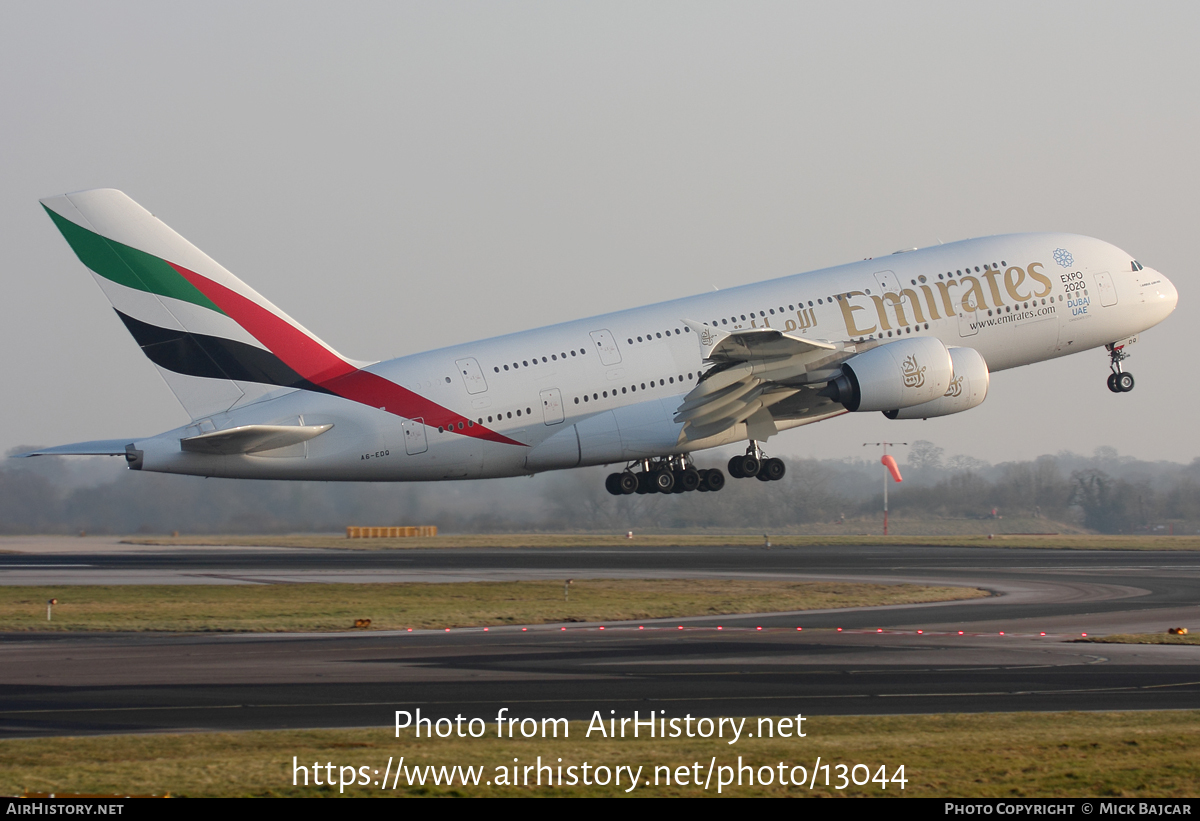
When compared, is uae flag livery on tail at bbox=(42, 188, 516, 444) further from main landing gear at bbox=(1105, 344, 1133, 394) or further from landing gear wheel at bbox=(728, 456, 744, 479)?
main landing gear at bbox=(1105, 344, 1133, 394)

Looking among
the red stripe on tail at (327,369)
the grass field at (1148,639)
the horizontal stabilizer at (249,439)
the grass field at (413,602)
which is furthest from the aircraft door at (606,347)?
the grass field at (1148,639)

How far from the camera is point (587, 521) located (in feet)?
260

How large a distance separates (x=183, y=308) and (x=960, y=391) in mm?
25357

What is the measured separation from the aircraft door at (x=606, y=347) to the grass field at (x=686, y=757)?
25.1 metres

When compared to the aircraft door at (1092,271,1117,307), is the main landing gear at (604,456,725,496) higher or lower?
lower

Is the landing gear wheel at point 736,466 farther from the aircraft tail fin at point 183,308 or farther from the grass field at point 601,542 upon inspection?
the grass field at point 601,542

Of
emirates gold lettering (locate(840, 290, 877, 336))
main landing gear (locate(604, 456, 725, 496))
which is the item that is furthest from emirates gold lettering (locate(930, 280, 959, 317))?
main landing gear (locate(604, 456, 725, 496))

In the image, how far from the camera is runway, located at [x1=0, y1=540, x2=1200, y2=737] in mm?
19109

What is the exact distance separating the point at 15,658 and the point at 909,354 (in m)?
28.0

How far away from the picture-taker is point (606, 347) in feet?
139

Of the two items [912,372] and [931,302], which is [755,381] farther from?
[931,302]

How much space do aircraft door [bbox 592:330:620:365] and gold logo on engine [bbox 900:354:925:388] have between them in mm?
9435

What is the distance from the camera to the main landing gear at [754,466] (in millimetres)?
45500

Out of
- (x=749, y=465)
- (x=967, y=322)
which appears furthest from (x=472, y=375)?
(x=967, y=322)
